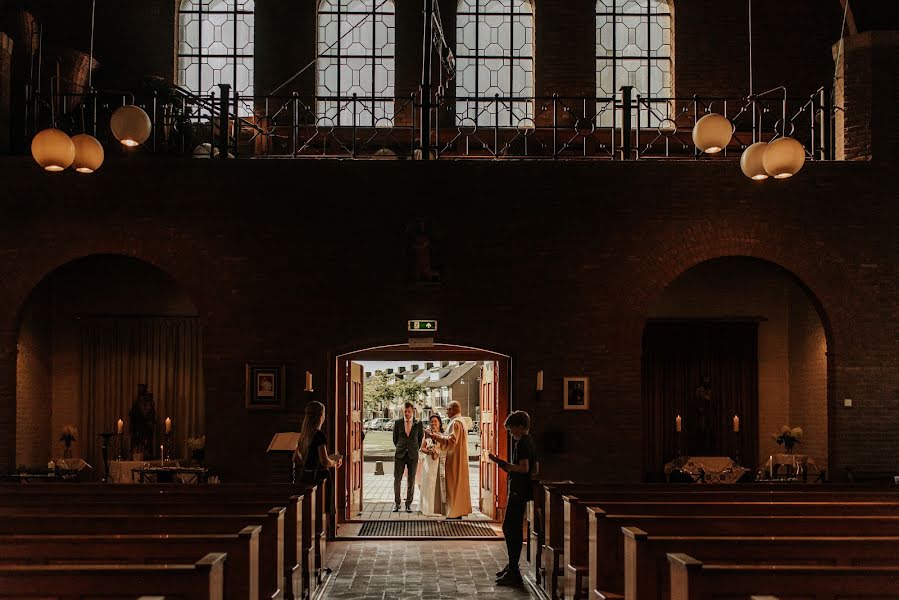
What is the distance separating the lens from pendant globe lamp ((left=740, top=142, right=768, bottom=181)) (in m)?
9.91

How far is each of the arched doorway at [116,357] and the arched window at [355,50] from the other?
3925 millimetres

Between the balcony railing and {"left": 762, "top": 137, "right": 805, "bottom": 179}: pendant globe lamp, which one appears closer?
{"left": 762, "top": 137, "right": 805, "bottom": 179}: pendant globe lamp

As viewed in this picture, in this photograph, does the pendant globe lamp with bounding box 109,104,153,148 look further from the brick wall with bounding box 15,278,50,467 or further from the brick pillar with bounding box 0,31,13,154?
the brick wall with bounding box 15,278,50,467

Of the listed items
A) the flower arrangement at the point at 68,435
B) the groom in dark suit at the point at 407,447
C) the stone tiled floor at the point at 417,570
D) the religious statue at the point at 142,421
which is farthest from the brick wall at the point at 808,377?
the flower arrangement at the point at 68,435

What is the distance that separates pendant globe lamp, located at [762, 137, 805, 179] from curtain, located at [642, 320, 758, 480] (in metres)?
5.61

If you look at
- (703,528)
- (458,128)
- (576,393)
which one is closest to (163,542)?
(703,528)

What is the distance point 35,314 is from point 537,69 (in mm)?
8217

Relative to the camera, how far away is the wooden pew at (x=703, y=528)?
6.56m

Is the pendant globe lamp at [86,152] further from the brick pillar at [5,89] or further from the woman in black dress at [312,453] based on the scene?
the brick pillar at [5,89]

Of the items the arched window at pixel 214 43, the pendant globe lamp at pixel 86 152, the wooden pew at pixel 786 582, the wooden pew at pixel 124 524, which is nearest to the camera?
the wooden pew at pixel 786 582

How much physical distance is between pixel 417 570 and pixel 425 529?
9.03ft

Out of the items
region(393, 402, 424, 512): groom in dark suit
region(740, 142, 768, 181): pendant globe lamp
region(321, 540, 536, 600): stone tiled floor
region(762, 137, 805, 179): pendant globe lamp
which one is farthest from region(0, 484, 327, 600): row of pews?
region(740, 142, 768, 181): pendant globe lamp

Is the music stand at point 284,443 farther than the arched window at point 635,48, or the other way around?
the arched window at point 635,48

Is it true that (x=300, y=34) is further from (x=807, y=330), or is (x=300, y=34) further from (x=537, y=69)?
(x=807, y=330)
